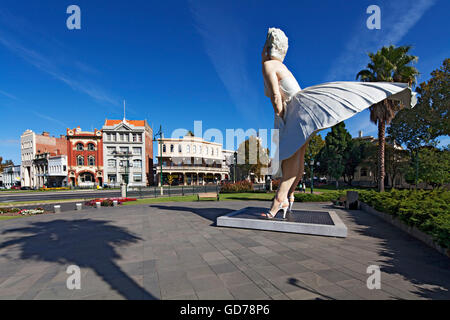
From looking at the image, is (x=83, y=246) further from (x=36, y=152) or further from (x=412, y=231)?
(x=36, y=152)

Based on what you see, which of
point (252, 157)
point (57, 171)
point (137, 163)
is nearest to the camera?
point (252, 157)

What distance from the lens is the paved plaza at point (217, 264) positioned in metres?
3.56

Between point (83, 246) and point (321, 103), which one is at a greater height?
point (321, 103)

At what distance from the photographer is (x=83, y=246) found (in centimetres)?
616

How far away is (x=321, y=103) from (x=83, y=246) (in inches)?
347

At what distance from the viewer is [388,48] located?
1900 centimetres

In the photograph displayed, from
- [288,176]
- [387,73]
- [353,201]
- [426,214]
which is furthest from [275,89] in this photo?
[387,73]

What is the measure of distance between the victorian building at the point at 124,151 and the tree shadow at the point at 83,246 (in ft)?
135

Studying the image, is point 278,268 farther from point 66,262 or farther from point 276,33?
point 276,33

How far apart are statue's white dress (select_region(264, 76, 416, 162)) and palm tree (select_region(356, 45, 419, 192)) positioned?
15091mm

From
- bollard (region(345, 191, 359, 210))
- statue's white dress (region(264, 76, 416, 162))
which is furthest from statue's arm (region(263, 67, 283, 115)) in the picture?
bollard (region(345, 191, 359, 210))

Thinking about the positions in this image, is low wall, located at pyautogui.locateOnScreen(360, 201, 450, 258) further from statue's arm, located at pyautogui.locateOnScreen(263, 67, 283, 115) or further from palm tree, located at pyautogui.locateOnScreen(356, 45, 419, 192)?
palm tree, located at pyautogui.locateOnScreen(356, 45, 419, 192)

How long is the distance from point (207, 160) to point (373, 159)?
1513 inches
